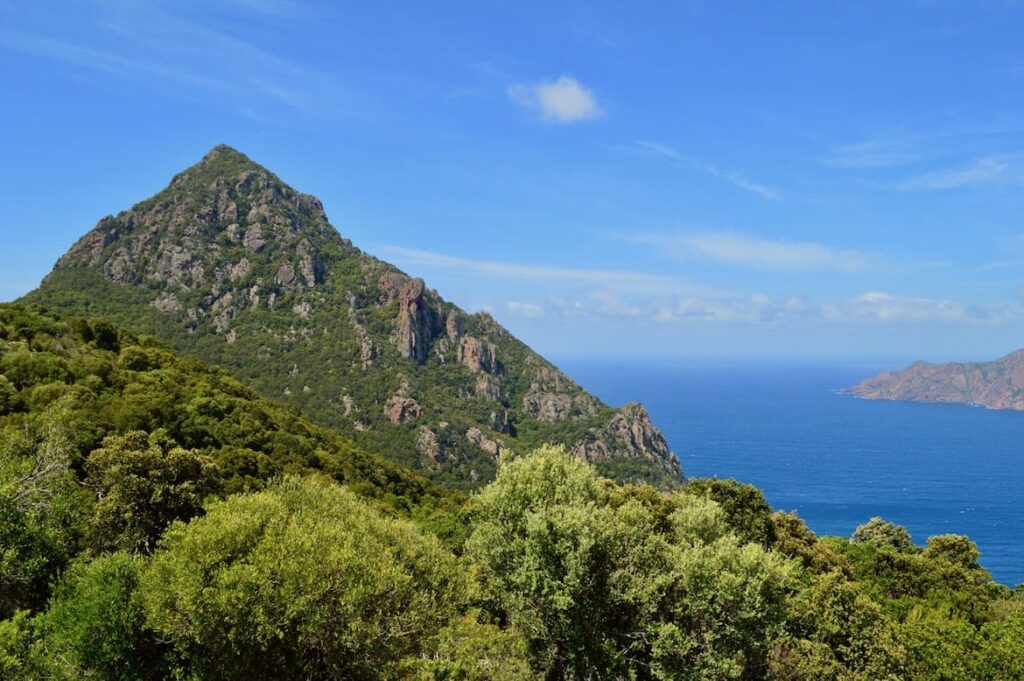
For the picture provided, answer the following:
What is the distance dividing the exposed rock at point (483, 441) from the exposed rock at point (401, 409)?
44.4 feet

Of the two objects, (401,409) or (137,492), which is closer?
(137,492)

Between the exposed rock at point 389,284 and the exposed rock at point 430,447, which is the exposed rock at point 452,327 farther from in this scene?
the exposed rock at point 430,447

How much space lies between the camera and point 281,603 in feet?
57.4

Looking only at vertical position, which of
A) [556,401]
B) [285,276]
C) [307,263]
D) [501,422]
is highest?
[307,263]

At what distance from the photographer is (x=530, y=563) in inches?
781

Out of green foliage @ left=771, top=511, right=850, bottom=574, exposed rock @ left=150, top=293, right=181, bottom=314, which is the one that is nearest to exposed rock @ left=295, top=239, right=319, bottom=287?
exposed rock @ left=150, top=293, right=181, bottom=314

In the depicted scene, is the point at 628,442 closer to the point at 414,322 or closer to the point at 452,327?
the point at 452,327

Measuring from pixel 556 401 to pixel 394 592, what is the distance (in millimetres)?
167454

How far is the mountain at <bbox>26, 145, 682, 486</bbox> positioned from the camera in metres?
135

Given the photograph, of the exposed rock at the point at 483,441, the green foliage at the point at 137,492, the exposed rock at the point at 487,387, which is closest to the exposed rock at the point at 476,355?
the exposed rock at the point at 487,387

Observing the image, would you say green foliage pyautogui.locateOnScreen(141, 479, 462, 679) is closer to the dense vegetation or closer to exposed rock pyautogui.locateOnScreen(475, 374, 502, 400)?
the dense vegetation

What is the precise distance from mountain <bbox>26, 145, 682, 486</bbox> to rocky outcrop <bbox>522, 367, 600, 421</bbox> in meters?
0.49

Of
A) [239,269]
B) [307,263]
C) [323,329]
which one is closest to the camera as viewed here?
[323,329]

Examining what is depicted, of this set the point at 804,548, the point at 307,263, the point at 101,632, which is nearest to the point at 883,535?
the point at 804,548
